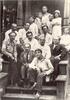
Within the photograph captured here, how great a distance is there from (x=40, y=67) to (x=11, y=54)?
29.4 inches

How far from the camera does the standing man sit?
7797 millimetres

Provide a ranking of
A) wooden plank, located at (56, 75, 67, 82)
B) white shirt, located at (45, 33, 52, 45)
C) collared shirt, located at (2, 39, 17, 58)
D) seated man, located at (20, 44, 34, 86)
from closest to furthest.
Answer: wooden plank, located at (56, 75, 67, 82), seated man, located at (20, 44, 34, 86), collared shirt, located at (2, 39, 17, 58), white shirt, located at (45, 33, 52, 45)

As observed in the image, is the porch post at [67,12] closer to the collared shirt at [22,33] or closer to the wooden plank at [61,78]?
the collared shirt at [22,33]

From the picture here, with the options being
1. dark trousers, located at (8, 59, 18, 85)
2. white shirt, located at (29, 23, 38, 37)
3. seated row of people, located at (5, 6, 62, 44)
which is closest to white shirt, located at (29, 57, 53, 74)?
dark trousers, located at (8, 59, 18, 85)

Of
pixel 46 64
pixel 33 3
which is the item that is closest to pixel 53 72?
pixel 46 64

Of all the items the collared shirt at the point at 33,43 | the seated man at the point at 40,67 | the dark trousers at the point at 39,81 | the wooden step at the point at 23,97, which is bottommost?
the wooden step at the point at 23,97

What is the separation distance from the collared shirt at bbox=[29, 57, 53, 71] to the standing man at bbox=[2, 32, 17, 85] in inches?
20.4

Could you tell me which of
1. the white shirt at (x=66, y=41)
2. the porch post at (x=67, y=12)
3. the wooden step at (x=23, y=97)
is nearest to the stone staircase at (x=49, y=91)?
the wooden step at (x=23, y=97)

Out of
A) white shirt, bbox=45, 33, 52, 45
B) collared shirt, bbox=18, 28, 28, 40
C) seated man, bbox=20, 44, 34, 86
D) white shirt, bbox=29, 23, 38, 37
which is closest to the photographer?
seated man, bbox=20, 44, 34, 86

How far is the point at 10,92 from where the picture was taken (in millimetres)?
7676

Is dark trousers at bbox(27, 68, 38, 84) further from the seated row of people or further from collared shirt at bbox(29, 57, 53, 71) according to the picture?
the seated row of people

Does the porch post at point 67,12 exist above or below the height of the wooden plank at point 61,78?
above

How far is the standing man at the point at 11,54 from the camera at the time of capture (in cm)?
780

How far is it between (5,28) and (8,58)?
6.79 feet
